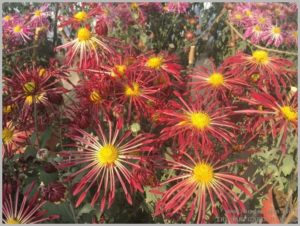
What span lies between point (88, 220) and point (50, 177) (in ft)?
0.40

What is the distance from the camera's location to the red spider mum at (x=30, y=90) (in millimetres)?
811

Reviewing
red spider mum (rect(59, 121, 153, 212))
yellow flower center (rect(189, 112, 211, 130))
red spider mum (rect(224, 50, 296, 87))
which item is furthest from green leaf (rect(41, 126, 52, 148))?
red spider mum (rect(224, 50, 296, 87))

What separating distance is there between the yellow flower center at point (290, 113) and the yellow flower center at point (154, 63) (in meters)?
0.30

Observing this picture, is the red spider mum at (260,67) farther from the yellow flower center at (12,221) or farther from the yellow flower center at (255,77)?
the yellow flower center at (12,221)

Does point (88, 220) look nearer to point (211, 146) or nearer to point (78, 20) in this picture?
point (211, 146)

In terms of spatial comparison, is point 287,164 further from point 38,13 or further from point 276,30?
point 38,13

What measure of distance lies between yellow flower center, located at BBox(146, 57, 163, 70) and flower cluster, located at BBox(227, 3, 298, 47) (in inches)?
33.9

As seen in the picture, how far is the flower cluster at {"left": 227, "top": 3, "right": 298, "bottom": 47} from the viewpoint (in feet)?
5.53

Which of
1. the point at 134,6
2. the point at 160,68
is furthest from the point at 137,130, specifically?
the point at 134,6

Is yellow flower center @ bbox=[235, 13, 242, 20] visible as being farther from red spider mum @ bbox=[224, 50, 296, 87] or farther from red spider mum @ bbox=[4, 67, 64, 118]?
red spider mum @ bbox=[4, 67, 64, 118]

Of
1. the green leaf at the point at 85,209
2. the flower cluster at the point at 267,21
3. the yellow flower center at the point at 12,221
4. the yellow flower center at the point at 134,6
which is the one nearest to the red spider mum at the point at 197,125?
the green leaf at the point at 85,209

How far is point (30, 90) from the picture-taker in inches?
31.7

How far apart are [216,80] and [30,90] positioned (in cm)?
41

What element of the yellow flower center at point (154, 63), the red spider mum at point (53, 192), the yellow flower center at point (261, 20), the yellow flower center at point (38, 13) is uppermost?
the yellow flower center at point (261, 20)
